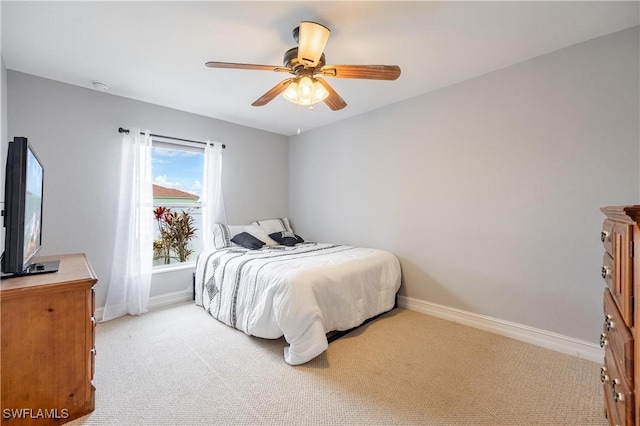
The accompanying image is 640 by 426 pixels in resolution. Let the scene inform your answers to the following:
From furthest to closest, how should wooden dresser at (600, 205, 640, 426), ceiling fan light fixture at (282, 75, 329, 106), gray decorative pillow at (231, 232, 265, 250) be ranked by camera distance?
gray decorative pillow at (231, 232, 265, 250) < ceiling fan light fixture at (282, 75, 329, 106) < wooden dresser at (600, 205, 640, 426)

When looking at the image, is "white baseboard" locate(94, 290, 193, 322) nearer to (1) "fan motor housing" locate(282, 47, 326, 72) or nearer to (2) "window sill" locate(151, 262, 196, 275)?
(2) "window sill" locate(151, 262, 196, 275)

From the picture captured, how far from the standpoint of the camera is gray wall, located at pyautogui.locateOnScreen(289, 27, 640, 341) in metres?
2.03

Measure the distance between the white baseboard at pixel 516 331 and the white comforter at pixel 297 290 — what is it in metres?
0.39

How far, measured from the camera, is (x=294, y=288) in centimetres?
212

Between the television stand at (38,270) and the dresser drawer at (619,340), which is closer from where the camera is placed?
the dresser drawer at (619,340)

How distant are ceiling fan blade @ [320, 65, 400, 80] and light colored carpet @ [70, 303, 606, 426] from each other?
6.59ft

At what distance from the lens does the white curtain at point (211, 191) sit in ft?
11.7

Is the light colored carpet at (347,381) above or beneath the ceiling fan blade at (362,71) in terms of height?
beneath

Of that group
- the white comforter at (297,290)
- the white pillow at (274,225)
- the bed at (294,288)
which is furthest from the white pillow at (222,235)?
the white pillow at (274,225)

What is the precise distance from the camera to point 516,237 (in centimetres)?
241

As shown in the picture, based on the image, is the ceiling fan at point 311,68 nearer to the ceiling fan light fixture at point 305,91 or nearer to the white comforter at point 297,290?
the ceiling fan light fixture at point 305,91

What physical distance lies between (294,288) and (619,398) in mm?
1698

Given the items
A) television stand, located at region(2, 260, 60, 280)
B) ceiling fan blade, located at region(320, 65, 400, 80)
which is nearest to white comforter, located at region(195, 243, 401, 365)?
television stand, located at region(2, 260, 60, 280)

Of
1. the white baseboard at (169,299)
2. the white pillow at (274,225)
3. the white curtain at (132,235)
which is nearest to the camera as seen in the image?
the white curtain at (132,235)
